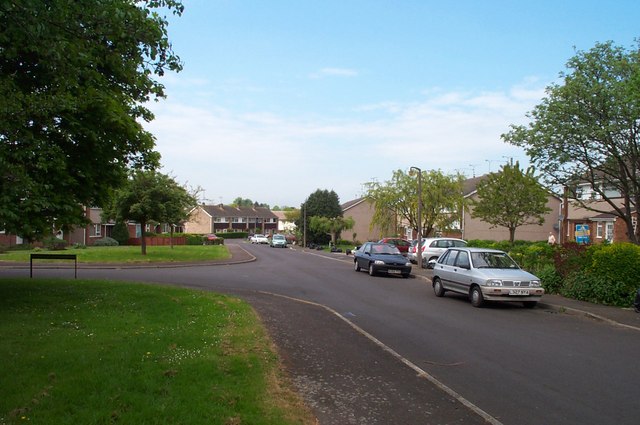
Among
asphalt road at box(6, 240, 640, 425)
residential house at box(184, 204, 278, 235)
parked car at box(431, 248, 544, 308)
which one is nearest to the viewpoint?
asphalt road at box(6, 240, 640, 425)

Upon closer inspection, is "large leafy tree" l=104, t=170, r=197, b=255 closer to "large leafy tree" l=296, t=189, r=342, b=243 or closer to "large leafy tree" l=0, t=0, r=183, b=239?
"large leafy tree" l=0, t=0, r=183, b=239

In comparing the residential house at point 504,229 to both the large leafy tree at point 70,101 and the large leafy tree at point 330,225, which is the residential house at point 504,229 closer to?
the large leafy tree at point 330,225

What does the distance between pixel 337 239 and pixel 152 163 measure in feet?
194

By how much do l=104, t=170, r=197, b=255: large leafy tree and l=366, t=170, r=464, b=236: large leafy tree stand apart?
18.0 meters

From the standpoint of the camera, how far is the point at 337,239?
236ft

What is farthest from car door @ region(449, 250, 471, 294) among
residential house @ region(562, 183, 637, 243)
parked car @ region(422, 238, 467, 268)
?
residential house @ region(562, 183, 637, 243)

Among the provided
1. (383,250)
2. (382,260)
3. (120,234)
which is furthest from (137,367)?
(120,234)

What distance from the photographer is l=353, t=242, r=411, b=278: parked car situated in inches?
861

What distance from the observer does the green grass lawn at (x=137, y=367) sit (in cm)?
451

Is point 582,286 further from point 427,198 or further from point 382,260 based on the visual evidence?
point 427,198

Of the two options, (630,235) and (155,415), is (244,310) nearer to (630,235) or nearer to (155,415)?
(155,415)

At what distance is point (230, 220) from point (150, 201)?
92401 millimetres

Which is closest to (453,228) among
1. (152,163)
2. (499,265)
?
(499,265)

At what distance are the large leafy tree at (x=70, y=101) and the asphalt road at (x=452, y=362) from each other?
440 centimetres
